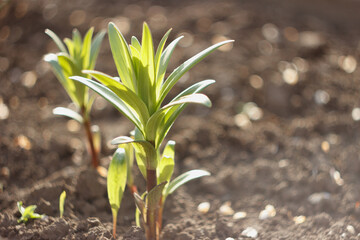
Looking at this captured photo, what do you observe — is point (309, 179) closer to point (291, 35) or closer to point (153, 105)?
point (153, 105)

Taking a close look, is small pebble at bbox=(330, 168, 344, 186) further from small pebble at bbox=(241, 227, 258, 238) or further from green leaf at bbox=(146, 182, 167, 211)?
green leaf at bbox=(146, 182, 167, 211)

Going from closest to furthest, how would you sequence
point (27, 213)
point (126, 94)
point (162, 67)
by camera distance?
point (126, 94)
point (162, 67)
point (27, 213)

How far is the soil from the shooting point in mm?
1745

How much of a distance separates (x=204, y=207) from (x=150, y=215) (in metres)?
0.43

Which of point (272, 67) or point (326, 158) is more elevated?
point (272, 67)

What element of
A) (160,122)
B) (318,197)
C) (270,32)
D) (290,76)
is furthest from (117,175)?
(270,32)

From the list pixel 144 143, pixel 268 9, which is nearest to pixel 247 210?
pixel 144 143

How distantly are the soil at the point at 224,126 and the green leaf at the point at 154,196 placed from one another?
0.19m

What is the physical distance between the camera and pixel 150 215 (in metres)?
1.50

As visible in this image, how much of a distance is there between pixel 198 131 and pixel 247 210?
537mm

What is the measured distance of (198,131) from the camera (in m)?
2.25

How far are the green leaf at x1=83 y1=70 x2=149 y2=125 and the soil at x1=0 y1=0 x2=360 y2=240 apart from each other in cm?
51

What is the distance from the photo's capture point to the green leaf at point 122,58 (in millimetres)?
1377

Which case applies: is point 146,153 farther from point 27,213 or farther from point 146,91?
point 27,213
